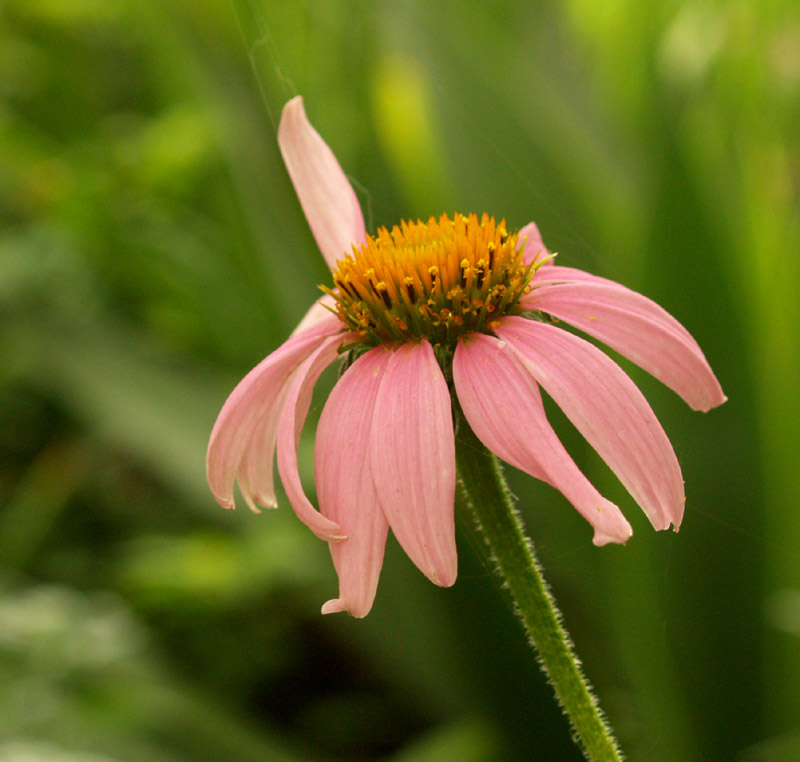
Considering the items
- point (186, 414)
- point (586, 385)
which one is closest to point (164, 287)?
point (186, 414)

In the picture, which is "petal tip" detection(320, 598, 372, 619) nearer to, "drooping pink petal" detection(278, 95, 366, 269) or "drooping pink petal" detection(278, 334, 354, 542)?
"drooping pink petal" detection(278, 334, 354, 542)

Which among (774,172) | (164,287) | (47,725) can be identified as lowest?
(47,725)

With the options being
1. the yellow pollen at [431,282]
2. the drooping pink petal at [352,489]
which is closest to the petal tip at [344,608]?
the drooping pink petal at [352,489]

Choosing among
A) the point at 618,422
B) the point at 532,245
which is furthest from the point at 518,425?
the point at 532,245

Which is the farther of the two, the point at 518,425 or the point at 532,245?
the point at 532,245

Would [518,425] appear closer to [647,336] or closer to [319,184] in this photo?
[647,336]

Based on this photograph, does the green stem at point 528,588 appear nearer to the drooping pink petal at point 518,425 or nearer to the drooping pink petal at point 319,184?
the drooping pink petal at point 518,425

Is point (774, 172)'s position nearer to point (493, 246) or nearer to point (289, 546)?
point (493, 246)

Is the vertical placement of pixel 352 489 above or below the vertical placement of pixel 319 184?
below
